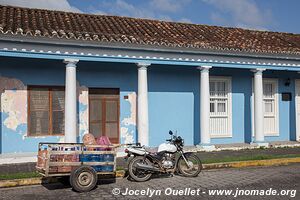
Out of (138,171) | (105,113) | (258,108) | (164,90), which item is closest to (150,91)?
(164,90)

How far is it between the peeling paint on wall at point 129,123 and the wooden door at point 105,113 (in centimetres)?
22

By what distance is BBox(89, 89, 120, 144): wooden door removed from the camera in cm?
1369

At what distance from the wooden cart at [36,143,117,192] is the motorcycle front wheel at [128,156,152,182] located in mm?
539

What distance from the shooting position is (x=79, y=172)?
26.1 feet

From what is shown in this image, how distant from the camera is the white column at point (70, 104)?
39.2 ft

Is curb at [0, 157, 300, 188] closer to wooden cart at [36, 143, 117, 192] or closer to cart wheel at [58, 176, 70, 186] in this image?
cart wheel at [58, 176, 70, 186]

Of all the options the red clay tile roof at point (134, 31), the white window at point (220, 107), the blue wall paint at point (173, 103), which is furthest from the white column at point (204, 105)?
the white window at point (220, 107)

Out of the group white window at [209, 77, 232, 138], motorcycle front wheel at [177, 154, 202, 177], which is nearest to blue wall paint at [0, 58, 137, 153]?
white window at [209, 77, 232, 138]

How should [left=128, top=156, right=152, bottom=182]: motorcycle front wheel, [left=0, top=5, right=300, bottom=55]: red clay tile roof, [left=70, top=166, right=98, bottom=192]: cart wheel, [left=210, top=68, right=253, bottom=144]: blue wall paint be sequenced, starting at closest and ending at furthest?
[left=70, top=166, right=98, bottom=192]: cart wheel → [left=128, top=156, right=152, bottom=182]: motorcycle front wheel → [left=0, top=5, right=300, bottom=55]: red clay tile roof → [left=210, top=68, right=253, bottom=144]: blue wall paint

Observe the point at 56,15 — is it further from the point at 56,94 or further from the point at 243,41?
the point at 243,41

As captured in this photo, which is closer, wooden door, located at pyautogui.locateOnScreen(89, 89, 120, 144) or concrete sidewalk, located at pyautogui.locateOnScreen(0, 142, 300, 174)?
concrete sidewalk, located at pyautogui.locateOnScreen(0, 142, 300, 174)

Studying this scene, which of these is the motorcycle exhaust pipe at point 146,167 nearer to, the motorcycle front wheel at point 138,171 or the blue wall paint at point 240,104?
the motorcycle front wheel at point 138,171

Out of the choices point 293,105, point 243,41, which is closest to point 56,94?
point 243,41

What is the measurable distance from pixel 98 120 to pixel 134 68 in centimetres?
222
